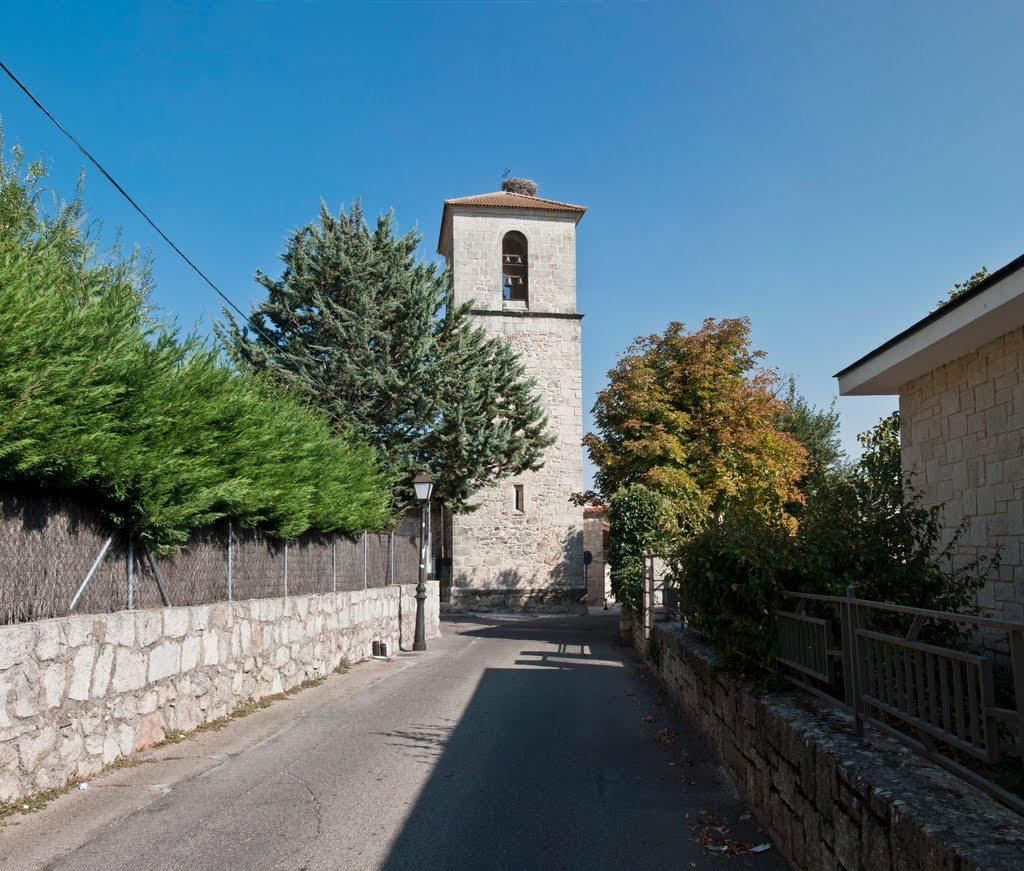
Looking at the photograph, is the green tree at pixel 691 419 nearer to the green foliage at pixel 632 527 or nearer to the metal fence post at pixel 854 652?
the green foliage at pixel 632 527

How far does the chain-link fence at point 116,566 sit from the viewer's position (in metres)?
5.73

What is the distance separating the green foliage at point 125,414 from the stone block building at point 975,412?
252 inches

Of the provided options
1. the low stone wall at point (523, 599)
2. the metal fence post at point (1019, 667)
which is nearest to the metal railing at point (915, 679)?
the metal fence post at point (1019, 667)

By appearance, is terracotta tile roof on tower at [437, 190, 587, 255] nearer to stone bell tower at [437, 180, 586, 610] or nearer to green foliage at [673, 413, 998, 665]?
stone bell tower at [437, 180, 586, 610]

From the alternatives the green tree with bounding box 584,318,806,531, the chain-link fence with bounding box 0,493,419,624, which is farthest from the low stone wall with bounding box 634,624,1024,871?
the green tree with bounding box 584,318,806,531

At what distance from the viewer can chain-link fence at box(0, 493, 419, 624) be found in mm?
5730

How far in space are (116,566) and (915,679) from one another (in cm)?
597

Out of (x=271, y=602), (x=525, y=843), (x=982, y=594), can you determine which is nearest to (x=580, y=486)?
(x=271, y=602)

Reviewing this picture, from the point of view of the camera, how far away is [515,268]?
3170 cm

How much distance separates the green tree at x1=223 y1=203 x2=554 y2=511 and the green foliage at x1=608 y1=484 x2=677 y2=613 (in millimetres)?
3733

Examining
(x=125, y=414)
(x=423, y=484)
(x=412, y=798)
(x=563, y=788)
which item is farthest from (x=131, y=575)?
(x=423, y=484)

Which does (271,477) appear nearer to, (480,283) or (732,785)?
(732,785)

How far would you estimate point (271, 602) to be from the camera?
1023 cm

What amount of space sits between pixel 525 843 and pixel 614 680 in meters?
7.47
